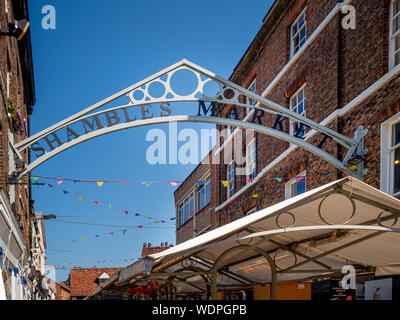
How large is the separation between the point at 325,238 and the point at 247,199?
1134 cm

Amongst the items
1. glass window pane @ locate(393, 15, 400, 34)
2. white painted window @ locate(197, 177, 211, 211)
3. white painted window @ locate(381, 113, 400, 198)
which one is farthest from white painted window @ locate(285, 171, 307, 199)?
white painted window @ locate(197, 177, 211, 211)

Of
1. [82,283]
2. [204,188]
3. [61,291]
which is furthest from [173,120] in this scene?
[61,291]

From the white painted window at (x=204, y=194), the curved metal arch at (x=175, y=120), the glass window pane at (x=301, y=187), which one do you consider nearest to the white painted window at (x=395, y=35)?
the curved metal arch at (x=175, y=120)

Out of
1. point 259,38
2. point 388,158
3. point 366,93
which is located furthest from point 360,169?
point 259,38

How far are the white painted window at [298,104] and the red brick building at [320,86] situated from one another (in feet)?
0.09

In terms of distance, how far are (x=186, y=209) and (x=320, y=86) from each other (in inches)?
663

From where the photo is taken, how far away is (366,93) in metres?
9.78

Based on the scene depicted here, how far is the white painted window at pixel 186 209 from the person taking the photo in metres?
26.5

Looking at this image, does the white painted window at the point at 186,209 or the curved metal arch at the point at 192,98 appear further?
the white painted window at the point at 186,209

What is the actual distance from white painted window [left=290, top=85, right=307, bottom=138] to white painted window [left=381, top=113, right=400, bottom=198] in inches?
162

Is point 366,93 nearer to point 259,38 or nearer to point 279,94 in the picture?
point 279,94

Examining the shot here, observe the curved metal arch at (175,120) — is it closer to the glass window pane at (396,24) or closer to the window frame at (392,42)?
the window frame at (392,42)

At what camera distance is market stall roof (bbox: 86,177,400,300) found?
15.3 ft

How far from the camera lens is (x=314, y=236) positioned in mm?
6055
